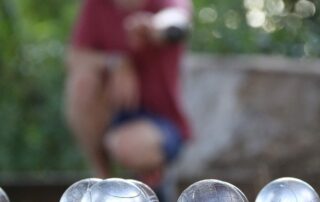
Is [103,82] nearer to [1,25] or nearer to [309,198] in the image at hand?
[309,198]

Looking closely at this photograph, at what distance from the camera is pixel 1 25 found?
6367 millimetres

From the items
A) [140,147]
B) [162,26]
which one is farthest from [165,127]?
[162,26]

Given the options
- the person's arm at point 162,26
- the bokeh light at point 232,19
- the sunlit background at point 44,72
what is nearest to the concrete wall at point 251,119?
the sunlit background at point 44,72

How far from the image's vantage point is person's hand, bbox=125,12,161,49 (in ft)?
9.41

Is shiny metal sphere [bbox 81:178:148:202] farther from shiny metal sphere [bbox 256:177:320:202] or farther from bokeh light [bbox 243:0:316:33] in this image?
bokeh light [bbox 243:0:316:33]

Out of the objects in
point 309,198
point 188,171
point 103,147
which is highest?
point 309,198

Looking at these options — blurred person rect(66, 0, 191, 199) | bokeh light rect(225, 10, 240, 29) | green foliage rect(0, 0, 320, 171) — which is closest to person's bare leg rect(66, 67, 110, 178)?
blurred person rect(66, 0, 191, 199)

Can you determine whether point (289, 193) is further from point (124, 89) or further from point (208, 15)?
point (208, 15)

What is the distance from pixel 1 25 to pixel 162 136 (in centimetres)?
359

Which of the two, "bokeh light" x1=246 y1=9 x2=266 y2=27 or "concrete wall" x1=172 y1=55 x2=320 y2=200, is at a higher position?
"bokeh light" x1=246 y1=9 x2=266 y2=27

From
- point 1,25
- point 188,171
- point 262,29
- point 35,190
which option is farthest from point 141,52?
point 1,25

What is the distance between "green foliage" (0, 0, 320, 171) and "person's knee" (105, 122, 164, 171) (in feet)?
7.97

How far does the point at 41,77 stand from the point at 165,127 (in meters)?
3.13

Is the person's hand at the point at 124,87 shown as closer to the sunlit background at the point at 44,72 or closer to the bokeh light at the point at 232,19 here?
the sunlit background at the point at 44,72
